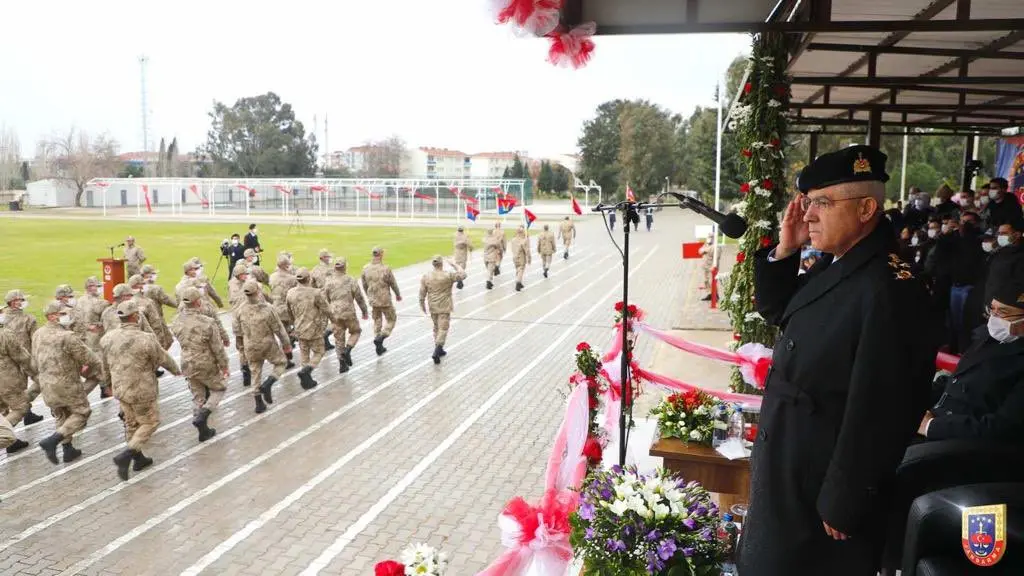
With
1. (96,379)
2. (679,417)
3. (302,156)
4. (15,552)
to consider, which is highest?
(302,156)

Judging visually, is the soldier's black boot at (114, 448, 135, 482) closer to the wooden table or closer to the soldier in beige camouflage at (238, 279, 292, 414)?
the soldier in beige camouflage at (238, 279, 292, 414)

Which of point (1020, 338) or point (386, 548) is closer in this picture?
point (1020, 338)

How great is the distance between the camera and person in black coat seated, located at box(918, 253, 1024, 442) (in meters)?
3.98

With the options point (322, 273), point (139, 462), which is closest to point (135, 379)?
point (139, 462)

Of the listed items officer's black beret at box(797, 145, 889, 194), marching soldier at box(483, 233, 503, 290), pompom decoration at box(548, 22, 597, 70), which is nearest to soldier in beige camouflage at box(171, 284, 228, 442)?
pompom decoration at box(548, 22, 597, 70)

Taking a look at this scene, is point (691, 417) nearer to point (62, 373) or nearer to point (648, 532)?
point (648, 532)

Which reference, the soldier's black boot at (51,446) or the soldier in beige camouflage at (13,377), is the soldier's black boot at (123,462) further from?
the soldier in beige camouflage at (13,377)

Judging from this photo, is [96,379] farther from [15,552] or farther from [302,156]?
[302,156]

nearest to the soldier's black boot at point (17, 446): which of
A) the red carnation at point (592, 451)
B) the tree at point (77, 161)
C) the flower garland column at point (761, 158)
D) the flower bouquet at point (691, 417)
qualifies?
the red carnation at point (592, 451)

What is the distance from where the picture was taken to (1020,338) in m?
4.43

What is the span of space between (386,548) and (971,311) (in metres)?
8.28

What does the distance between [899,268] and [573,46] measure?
391 cm

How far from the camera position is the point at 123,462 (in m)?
7.97

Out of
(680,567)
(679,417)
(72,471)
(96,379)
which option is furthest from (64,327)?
(680,567)
